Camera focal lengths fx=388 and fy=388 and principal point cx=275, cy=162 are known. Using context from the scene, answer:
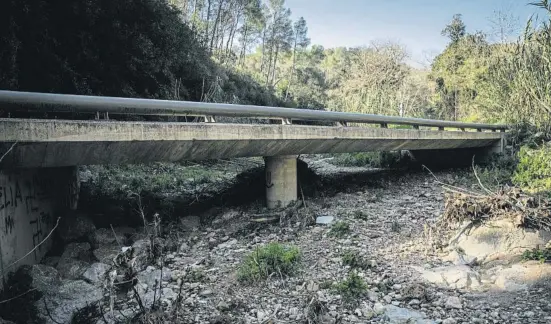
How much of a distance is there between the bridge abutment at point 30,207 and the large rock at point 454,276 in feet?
13.3

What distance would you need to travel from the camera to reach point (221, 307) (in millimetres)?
3963

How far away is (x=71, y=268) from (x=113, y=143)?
165 centimetres

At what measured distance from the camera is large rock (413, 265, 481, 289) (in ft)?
14.1

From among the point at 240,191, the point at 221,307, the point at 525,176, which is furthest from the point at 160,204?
the point at 525,176

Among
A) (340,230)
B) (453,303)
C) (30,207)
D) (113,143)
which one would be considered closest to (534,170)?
(340,230)

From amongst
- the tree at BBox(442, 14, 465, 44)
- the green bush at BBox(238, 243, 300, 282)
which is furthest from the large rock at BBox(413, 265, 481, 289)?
the tree at BBox(442, 14, 465, 44)

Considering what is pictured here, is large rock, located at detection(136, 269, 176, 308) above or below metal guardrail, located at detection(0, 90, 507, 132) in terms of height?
below

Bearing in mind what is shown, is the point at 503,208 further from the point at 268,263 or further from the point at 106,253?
the point at 106,253

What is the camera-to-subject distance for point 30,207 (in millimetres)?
4984

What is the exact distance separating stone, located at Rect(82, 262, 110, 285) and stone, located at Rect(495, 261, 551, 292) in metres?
4.50

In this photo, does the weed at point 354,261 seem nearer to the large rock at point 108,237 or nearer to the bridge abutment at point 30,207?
the large rock at point 108,237

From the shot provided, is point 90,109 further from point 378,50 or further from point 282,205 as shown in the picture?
point 378,50

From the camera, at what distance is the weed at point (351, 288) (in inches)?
160

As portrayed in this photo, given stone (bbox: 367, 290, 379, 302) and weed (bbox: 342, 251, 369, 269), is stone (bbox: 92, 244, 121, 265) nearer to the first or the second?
weed (bbox: 342, 251, 369, 269)
